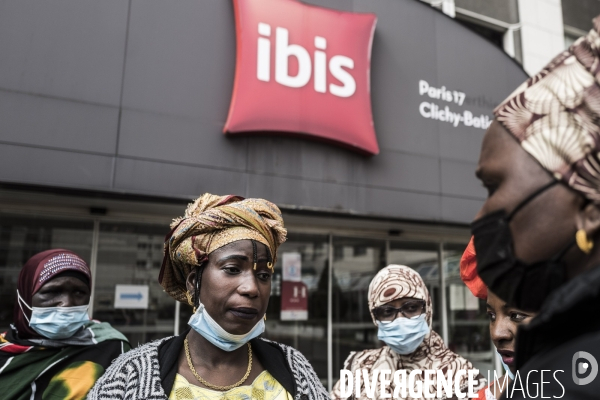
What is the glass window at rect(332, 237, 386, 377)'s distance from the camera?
6949 mm

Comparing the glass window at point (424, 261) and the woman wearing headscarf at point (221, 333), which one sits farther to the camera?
the glass window at point (424, 261)

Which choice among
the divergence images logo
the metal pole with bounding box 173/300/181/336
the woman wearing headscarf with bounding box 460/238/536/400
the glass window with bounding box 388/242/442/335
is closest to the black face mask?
the woman wearing headscarf with bounding box 460/238/536/400

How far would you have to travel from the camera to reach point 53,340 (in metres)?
2.83

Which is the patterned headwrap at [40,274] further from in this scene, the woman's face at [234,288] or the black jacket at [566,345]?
the black jacket at [566,345]

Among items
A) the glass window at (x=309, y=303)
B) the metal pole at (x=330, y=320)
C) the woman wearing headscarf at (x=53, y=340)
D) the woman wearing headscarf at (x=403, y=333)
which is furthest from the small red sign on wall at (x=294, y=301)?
the woman wearing headscarf at (x=53, y=340)

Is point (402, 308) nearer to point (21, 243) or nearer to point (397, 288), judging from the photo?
point (397, 288)

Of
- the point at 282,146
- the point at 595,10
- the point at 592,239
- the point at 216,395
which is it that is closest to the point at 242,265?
the point at 216,395

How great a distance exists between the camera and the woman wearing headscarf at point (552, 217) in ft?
2.67

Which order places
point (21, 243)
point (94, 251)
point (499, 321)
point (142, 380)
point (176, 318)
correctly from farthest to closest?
point (176, 318) < point (94, 251) < point (21, 243) < point (499, 321) < point (142, 380)

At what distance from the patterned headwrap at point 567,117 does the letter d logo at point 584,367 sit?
0.28 m

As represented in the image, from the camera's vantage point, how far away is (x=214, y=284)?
6.31ft

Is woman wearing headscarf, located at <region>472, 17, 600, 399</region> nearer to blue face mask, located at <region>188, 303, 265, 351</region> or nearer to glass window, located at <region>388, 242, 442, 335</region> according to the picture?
blue face mask, located at <region>188, 303, 265, 351</region>

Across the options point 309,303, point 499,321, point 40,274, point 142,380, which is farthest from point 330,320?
point 142,380

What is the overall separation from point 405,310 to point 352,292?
4.21m
